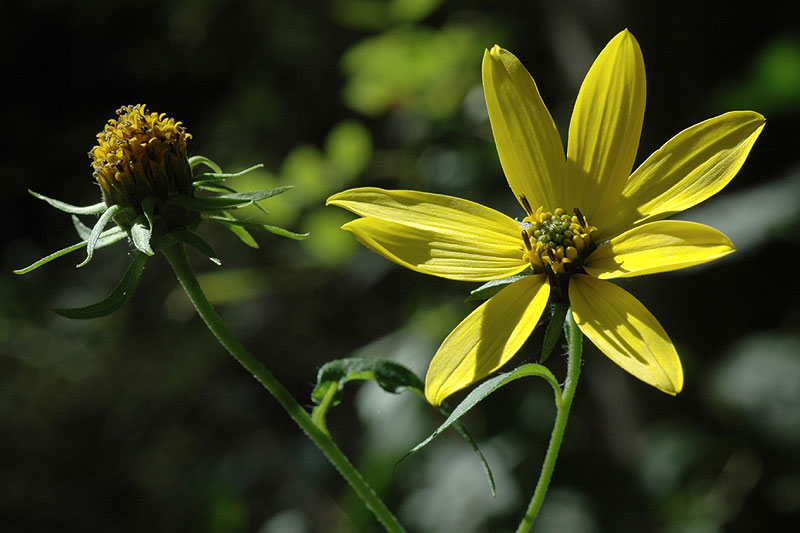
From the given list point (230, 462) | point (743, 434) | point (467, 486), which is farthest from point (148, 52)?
point (743, 434)

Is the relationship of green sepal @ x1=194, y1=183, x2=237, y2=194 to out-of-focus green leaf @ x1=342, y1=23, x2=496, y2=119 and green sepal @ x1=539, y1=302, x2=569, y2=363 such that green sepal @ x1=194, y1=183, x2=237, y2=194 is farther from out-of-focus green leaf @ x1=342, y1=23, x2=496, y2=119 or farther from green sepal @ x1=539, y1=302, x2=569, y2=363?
out-of-focus green leaf @ x1=342, y1=23, x2=496, y2=119

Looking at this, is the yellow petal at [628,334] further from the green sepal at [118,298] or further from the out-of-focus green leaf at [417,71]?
the out-of-focus green leaf at [417,71]

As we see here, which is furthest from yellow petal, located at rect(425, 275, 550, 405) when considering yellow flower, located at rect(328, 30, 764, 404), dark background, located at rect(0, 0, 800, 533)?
dark background, located at rect(0, 0, 800, 533)

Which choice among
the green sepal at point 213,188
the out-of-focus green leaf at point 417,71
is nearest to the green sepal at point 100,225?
the green sepal at point 213,188

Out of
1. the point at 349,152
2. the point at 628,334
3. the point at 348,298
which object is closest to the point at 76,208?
the point at 628,334

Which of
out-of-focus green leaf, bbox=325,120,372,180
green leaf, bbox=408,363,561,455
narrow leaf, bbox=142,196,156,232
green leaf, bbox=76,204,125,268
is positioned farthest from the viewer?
out-of-focus green leaf, bbox=325,120,372,180

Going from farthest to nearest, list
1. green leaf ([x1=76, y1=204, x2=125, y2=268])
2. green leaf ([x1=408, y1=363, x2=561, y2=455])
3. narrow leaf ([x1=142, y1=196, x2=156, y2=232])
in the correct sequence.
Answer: narrow leaf ([x1=142, y1=196, x2=156, y2=232]) → green leaf ([x1=76, y1=204, x2=125, y2=268]) → green leaf ([x1=408, y1=363, x2=561, y2=455])

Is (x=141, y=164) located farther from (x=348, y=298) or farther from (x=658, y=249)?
(x=348, y=298)

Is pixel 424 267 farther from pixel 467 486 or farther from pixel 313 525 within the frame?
pixel 313 525
